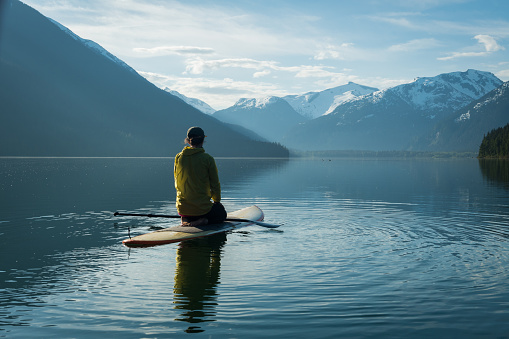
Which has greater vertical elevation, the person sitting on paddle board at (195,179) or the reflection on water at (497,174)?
the person sitting on paddle board at (195,179)

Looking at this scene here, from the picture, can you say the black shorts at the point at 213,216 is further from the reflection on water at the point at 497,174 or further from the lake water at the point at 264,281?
the reflection on water at the point at 497,174

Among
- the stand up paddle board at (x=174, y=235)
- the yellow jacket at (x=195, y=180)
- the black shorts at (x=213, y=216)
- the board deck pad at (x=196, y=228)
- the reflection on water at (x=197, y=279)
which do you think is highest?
the yellow jacket at (x=195, y=180)

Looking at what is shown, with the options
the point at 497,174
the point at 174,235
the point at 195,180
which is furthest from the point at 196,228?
the point at 497,174

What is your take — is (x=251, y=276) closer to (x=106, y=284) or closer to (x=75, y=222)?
(x=106, y=284)

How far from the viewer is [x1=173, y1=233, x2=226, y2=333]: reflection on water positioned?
36.6 ft

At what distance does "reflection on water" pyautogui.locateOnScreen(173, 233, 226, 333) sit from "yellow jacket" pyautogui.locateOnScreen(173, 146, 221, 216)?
1.71 metres

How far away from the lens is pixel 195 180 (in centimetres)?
1898

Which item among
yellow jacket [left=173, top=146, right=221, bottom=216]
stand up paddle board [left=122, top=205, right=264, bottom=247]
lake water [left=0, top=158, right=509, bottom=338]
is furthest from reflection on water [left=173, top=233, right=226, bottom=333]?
Result: yellow jacket [left=173, top=146, right=221, bottom=216]

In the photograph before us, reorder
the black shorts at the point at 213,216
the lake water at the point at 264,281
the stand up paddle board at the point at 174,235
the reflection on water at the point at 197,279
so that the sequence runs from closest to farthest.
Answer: the lake water at the point at 264,281, the reflection on water at the point at 197,279, the stand up paddle board at the point at 174,235, the black shorts at the point at 213,216

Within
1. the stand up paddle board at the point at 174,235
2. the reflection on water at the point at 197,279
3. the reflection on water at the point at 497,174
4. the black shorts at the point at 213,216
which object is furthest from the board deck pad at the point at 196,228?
the reflection on water at the point at 497,174

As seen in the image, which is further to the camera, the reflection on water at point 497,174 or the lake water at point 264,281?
the reflection on water at point 497,174

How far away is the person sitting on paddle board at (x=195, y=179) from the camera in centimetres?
1870

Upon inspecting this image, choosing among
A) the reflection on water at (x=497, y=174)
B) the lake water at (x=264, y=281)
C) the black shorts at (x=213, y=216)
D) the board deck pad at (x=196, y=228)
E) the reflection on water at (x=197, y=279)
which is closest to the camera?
the lake water at (x=264, y=281)

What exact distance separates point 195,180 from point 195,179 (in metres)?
0.04
